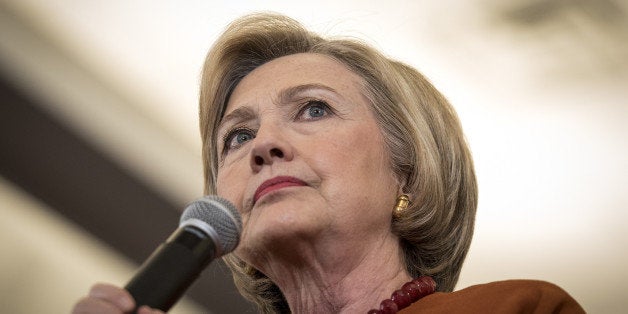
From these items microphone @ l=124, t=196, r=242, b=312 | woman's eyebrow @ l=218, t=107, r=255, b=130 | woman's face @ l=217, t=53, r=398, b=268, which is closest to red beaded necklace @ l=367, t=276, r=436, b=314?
woman's face @ l=217, t=53, r=398, b=268

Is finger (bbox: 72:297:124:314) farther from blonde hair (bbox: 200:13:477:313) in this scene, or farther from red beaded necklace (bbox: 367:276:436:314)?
blonde hair (bbox: 200:13:477:313)

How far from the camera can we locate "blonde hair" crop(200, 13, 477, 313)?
223 centimetres

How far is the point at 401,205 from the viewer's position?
220 centimetres

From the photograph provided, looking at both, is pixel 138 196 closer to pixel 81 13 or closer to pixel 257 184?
pixel 81 13

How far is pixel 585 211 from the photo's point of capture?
3.98m

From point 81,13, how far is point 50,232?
86cm

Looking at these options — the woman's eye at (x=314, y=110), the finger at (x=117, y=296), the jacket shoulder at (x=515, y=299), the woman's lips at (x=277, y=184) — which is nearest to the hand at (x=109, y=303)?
the finger at (x=117, y=296)

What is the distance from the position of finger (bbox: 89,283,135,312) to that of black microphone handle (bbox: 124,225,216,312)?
2cm

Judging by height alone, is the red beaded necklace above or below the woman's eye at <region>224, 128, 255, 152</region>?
above

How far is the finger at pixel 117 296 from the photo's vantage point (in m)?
1.16

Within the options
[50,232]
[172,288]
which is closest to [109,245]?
[50,232]

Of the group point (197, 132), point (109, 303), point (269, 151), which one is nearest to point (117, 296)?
point (109, 303)

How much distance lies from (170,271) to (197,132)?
263cm

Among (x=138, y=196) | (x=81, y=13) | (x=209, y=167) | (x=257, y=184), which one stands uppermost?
(x=257, y=184)
